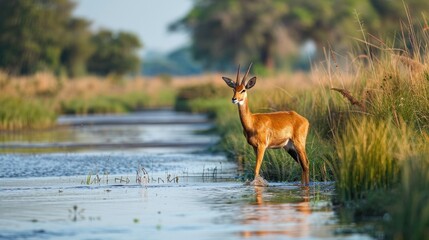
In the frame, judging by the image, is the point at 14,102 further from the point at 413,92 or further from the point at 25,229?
the point at 25,229

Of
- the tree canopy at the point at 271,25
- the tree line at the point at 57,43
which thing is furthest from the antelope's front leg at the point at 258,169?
the tree canopy at the point at 271,25

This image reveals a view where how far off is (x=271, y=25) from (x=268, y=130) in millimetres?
65395

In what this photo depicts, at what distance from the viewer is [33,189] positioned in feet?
53.0

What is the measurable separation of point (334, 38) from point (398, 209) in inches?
2886

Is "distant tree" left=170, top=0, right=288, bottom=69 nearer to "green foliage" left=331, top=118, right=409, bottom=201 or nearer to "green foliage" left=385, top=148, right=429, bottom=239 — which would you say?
"green foliage" left=331, top=118, right=409, bottom=201

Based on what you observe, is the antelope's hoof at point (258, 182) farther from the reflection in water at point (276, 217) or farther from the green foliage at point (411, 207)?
the green foliage at point (411, 207)

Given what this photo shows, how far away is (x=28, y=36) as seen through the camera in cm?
7431

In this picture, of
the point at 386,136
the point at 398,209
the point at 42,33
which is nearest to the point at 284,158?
the point at 386,136

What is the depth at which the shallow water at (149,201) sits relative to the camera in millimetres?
11328

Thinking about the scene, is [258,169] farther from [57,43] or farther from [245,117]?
[57,43]

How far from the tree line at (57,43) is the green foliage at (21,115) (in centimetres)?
3224

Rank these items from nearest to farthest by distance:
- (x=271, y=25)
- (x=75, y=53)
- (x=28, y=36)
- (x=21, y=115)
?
(x=21, y=115), (x=28, y=36), (x=271, y=25), (x=75, y=53)

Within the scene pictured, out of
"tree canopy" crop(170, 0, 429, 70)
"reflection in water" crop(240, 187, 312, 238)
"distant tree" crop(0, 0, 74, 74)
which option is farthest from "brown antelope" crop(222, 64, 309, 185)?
"tree canopy" crop(170, 0, 429, 70)

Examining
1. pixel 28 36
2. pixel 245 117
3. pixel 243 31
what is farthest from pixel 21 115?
pixel 243 31
